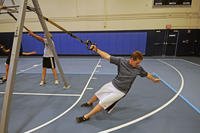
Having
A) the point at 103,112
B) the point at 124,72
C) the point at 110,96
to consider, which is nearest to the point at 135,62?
the point at 124,72

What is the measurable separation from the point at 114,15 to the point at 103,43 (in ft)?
6.75

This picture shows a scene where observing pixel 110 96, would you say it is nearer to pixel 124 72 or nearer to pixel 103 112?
pixel 124 72

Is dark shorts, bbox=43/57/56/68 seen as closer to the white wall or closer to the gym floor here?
the gym floor

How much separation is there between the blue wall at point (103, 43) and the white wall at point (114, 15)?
0.52m

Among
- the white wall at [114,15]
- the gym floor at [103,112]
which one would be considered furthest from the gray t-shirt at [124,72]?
the white wall at [114,15]

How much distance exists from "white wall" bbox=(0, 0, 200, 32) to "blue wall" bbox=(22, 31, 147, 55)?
0.52 m

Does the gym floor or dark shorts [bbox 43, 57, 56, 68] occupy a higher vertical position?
dark shorts [bbox 43, 57, 56, 68]

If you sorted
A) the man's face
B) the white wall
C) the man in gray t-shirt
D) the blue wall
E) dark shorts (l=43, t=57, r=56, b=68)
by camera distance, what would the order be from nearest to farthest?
the man's face → the man in gray t-shirt → dark shorts (l=43, t=57, r=56, b=68) → the white wall → the blue wall

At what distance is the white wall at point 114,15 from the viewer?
37.2ft

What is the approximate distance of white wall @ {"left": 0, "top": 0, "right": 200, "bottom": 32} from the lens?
446 inches

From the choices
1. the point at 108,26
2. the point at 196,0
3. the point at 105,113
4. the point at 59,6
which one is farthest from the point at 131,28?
the point at 105,113

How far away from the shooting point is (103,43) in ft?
39.1

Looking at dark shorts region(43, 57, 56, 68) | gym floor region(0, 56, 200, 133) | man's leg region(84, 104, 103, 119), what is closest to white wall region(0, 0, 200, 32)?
gym floor region(0, 56, 200, 133)

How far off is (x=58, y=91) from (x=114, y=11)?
8.27 meters
